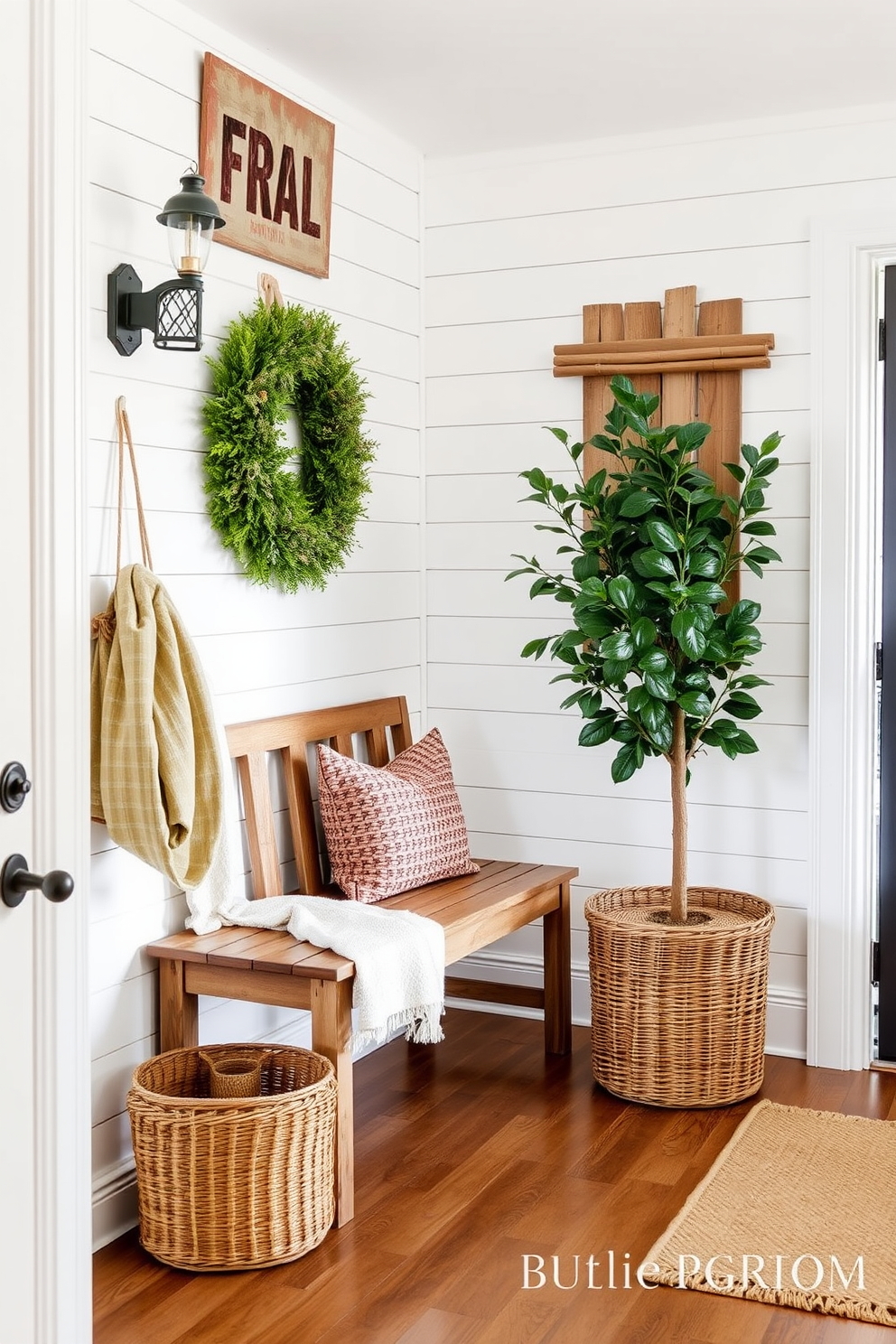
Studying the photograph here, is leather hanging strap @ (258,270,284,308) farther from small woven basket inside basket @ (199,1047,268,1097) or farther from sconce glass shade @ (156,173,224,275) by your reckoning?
small woven basket inside basket @ (199,1047,268,1097)

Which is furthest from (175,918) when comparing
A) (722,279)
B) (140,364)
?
(722,279)

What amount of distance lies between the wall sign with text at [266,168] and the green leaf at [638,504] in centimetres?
96

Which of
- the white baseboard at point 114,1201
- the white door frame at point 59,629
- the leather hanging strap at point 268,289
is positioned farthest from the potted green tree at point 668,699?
the white door frame at point 59,629

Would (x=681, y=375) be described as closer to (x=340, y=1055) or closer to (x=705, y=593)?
(x=705, y=593)

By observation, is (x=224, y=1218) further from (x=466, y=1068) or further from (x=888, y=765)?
(x=888, y=765)

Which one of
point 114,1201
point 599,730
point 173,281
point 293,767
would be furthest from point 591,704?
point 114,1201

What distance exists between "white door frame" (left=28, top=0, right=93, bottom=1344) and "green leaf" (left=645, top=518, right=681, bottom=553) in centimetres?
172

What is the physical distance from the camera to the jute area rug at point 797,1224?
2.35m

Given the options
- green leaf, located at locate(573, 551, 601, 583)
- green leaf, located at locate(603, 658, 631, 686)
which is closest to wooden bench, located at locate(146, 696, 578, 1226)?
green leaf, located at locate(603, 658, 631, 686)

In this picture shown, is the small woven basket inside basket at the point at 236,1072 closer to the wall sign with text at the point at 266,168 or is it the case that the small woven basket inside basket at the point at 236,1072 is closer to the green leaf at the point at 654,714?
the green leaf at the point at 654,714

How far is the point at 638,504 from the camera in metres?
3.16

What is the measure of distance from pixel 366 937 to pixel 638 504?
120 centimetres

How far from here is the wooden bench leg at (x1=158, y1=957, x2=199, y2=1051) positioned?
108 inches

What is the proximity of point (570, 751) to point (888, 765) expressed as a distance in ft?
2.83
